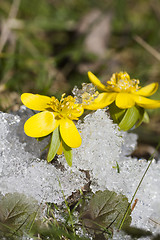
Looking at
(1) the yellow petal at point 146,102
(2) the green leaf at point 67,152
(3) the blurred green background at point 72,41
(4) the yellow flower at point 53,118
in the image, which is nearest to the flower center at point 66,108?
(4) the yellow flower at point 53,118

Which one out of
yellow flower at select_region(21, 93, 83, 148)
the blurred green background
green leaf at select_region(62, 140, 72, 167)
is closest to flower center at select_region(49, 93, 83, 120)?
yellow flower at select_region(21, 93, 83, 148)

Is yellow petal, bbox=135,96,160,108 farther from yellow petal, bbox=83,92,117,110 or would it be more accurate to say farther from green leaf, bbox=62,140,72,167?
green leaf, bbox=62,140,72,167

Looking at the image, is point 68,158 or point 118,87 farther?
point 118,87

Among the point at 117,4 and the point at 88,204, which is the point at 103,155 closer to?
the point at 88,204

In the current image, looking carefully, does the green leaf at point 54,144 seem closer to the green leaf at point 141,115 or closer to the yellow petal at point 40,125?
the yellow petal at point 40,125

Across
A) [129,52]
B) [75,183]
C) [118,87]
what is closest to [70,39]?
[129,52]
